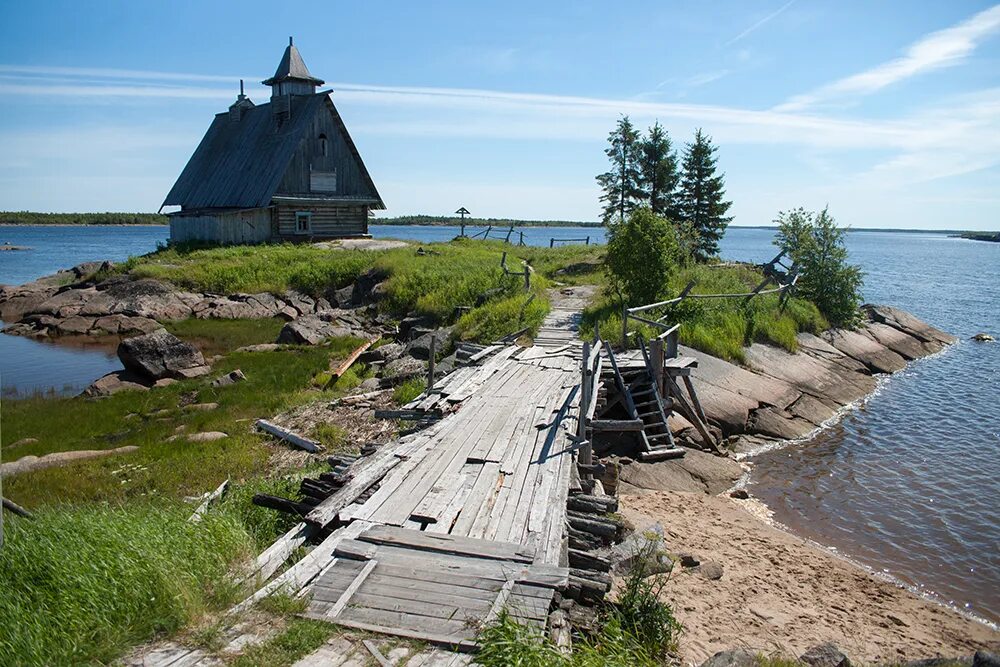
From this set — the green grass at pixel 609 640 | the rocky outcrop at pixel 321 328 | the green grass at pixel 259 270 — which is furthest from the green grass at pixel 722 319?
the green grass at pixel 259 270

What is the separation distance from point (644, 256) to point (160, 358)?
15.1 meters

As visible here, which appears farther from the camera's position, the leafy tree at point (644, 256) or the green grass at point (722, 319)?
the leafy tree at point (644, 256)

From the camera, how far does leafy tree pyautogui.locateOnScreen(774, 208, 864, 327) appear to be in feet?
99.3

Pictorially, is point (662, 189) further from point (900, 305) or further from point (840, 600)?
point (840, 600)

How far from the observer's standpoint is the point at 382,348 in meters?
22.8

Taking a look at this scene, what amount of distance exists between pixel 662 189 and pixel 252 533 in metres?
36.1

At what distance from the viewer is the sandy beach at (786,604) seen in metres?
9.37

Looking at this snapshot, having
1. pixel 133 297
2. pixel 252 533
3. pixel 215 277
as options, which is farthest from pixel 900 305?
pixel 252 533

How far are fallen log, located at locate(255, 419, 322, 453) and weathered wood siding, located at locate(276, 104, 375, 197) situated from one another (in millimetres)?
27620

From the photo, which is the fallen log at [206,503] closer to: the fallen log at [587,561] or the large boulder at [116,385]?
the fallen log at [587,561]

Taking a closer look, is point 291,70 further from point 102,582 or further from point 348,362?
point 102,582

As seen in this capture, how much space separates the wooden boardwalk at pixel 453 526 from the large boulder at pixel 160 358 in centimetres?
1067

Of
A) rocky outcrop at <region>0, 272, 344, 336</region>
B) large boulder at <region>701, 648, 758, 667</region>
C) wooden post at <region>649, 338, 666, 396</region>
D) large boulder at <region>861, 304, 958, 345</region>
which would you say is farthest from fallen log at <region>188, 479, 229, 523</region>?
large boulder at <region>861, 304, 958, 345</region>

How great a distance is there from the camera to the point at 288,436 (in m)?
15.0
